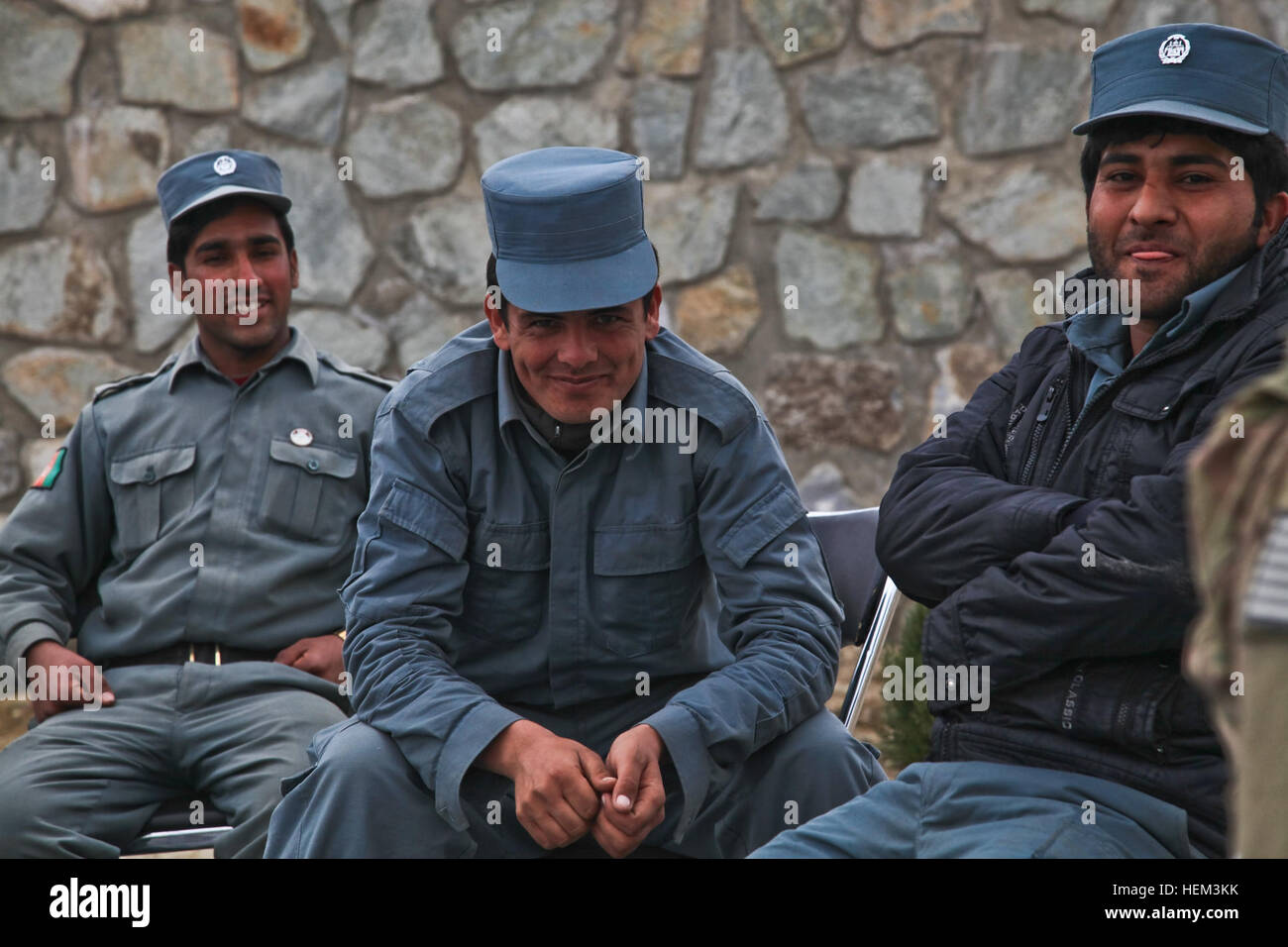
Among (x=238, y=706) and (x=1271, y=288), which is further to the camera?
(x=238, y=706)

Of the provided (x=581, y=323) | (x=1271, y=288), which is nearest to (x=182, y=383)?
(x=581, y=323)

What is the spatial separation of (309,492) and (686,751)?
130 centimetres

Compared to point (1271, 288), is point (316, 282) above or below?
above

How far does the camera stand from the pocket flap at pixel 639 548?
2.50 meters

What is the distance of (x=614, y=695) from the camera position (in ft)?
8.34

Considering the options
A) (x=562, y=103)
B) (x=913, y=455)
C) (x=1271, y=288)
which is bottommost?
(x=913, y=455)

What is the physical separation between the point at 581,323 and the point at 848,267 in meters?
2.49

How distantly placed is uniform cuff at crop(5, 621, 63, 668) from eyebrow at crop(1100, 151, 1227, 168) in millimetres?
2219

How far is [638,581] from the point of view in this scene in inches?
98.9

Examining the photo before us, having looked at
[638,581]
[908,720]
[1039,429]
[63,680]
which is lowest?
[908,720]

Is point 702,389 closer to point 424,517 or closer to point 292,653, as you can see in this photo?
point 424,517

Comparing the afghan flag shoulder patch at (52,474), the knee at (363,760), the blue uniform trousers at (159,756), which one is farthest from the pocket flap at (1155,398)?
the afghan flag shoulder patch at (52,474)

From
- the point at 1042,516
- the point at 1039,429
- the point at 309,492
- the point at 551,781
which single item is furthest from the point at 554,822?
the point at 309,492

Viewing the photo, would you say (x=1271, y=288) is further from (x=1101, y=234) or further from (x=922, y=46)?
(x=922, y=46)
